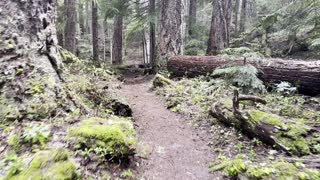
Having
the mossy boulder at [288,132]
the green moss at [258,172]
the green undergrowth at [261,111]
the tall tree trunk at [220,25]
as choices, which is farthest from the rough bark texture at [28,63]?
the tall tree trunk at [220,25]

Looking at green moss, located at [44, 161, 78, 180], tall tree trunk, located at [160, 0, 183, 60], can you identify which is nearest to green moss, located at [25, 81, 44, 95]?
green moss, located at [44, 161, 78, 180]

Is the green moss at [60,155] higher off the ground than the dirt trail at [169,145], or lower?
higher

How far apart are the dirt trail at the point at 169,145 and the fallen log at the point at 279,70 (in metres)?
1.95

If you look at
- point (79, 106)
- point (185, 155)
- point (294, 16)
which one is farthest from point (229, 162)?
point (294, 16)

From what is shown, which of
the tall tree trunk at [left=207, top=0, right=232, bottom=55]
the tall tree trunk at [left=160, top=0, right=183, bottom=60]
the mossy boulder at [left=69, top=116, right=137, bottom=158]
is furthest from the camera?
the tall tree trunk at [left=207, top=0, right=232, bottom=55]

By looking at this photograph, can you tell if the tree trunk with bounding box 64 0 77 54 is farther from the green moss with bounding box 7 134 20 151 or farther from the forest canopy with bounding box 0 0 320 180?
the green moss with bounding box 7 134 20 151

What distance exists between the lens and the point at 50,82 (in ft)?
14.0

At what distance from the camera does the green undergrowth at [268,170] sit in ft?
9.57

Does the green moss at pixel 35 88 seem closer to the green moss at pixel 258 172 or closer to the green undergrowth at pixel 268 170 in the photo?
the green undergrowth at pixel 268 170

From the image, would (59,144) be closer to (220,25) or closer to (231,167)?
(231,167)

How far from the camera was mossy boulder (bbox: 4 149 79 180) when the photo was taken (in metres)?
2.47

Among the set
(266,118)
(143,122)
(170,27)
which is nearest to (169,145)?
(143,122)

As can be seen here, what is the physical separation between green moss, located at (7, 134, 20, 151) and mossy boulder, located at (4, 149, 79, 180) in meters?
0.32

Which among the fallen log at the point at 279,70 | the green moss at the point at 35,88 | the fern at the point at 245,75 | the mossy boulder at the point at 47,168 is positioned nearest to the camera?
the mossy boulder at the point at 47,168
